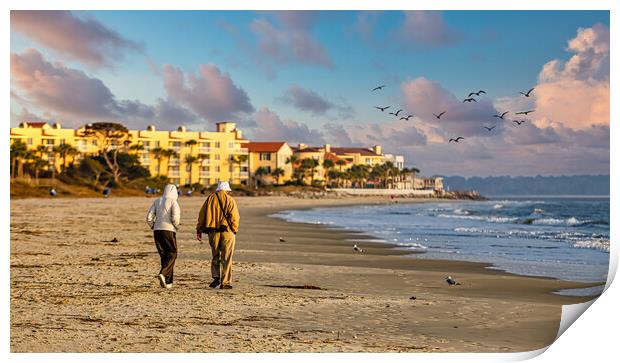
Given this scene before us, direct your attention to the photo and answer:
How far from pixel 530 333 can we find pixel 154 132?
93.8 metres

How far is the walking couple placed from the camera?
10922 millimetres

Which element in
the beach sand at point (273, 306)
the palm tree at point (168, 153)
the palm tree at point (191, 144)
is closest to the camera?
the beach sand at point (273, 306)

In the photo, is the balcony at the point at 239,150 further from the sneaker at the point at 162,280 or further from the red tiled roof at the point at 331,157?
the sneaker at the point at 162,280

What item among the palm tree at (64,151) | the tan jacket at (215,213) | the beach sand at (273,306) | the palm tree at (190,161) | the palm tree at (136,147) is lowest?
the beach sand at (273,306)

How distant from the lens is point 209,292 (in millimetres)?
10562

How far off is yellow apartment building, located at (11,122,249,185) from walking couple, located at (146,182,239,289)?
264 ft

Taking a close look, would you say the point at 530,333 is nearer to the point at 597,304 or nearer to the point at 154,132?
the point at 597,304

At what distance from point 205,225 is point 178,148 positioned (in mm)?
90741

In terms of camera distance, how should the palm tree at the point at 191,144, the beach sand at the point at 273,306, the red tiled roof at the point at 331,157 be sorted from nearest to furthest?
the beach sand at the point at 273,306 → the palm tree at the point at 191,144 → the red tiled roof at the point at 331,157

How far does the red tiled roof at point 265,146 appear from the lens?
11806 centimetres

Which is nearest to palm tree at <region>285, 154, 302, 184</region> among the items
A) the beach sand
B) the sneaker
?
the beach sand

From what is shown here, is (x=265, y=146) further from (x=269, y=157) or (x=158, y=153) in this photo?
(x=158, y=153)

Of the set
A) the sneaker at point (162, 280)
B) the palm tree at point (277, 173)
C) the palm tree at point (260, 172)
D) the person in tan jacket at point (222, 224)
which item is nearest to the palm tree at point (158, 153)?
the palm tree at point (260, 172)

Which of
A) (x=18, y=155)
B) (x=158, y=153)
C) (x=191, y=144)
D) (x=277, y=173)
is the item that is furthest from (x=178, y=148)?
(x=18, y=155)
